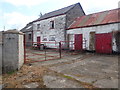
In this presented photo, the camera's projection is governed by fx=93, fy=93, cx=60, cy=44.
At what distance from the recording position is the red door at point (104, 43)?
9.24 meters

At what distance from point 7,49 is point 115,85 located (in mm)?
4292

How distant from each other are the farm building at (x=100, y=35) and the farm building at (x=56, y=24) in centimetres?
179

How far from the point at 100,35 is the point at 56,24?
23.7ft

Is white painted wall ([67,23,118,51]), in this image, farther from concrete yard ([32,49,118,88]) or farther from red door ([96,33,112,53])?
concrete yard ([32,49,118,88])

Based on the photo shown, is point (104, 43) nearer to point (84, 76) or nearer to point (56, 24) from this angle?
point (84, 76)

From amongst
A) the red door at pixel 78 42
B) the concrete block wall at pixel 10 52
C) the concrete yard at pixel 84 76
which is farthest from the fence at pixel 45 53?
the concrete yard at pixel 84 76

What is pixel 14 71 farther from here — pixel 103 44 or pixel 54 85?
pixel 103 44

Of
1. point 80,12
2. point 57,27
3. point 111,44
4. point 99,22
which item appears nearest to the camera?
point 111,44

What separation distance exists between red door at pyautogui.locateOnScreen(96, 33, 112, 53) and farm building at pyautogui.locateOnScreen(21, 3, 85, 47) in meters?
4.99

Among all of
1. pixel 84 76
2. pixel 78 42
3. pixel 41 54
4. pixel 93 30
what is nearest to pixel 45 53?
pixel 41 54

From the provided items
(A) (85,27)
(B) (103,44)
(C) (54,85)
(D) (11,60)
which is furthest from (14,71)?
(A) (85,27)

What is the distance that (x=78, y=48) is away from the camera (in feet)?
38.7

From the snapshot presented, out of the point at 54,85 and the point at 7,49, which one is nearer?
the point at 54,85

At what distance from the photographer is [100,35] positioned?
9.93m
